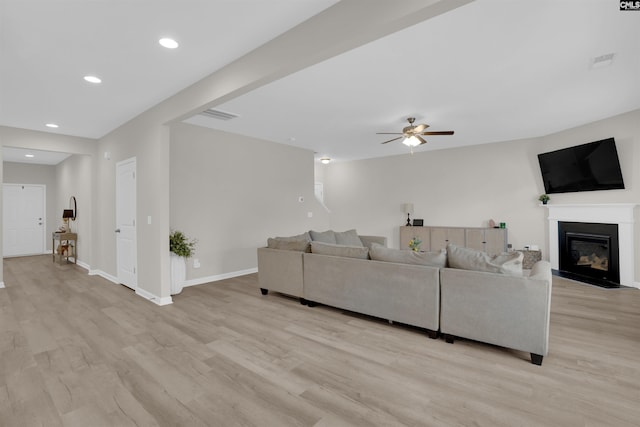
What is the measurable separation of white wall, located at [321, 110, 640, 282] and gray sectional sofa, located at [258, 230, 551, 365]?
11.8ft

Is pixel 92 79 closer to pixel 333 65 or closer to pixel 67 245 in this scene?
pixel 333 65

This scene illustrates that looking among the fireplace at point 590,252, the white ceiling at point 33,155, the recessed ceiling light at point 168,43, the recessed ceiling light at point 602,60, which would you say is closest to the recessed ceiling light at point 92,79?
the recessed ceiling light at point 168,43

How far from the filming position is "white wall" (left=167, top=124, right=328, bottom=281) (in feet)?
16.5

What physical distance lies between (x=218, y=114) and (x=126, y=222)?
229cm

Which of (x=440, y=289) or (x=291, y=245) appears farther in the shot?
(x=291, y=245)

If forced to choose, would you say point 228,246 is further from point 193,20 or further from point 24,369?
point 193,20

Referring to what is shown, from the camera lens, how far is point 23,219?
8.41 meters

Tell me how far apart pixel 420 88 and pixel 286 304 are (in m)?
3.19

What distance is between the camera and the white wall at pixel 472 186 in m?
5.00

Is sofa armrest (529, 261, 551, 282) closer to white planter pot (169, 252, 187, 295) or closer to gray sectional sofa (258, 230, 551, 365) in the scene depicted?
gray sectional sofa (258, 230, 551, 365)

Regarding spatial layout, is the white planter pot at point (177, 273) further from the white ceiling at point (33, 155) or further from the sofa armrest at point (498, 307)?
the white ceiling at point (33, 155)

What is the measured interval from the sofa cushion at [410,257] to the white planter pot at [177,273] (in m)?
2.82

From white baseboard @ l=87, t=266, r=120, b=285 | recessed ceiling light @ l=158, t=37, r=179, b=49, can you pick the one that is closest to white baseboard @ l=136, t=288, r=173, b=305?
white baseboard @ l=87, t=266, r=120, b=285

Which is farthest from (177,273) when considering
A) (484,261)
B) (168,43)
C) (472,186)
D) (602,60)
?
(472,186)
